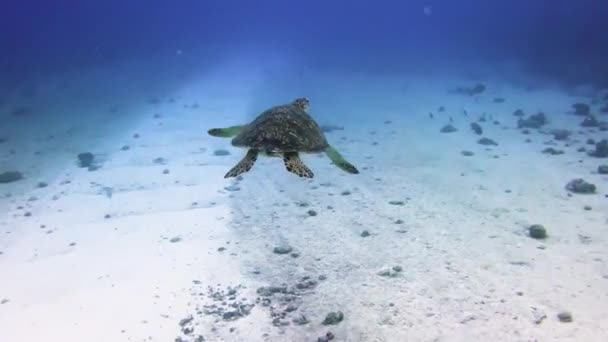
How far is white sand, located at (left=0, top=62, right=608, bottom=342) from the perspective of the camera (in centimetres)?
694

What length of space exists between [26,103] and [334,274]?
29.8 m

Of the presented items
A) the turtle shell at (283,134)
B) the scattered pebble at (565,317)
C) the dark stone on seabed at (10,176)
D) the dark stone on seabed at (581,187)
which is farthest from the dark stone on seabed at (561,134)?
the dark stone on seabed at (10,176)

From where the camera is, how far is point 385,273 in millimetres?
8219

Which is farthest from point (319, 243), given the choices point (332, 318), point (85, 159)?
point (85, 159)

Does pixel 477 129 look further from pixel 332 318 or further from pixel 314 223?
pixel 332 318

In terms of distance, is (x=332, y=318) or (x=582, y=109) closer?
(x=332, y=318)

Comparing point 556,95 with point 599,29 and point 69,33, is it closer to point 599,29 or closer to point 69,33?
point 599,29

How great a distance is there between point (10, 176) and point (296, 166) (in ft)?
46.7

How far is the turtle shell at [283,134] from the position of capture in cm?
546

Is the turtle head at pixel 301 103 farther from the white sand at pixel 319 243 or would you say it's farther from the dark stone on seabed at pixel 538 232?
the dark stone on seabed at pixel 538 232

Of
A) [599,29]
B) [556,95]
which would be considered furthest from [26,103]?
[599,29]

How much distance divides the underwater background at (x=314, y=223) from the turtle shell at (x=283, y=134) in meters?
2.97

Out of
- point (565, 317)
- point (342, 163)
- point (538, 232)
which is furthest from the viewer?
point (538, 232)

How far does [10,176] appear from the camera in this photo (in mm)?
15000
